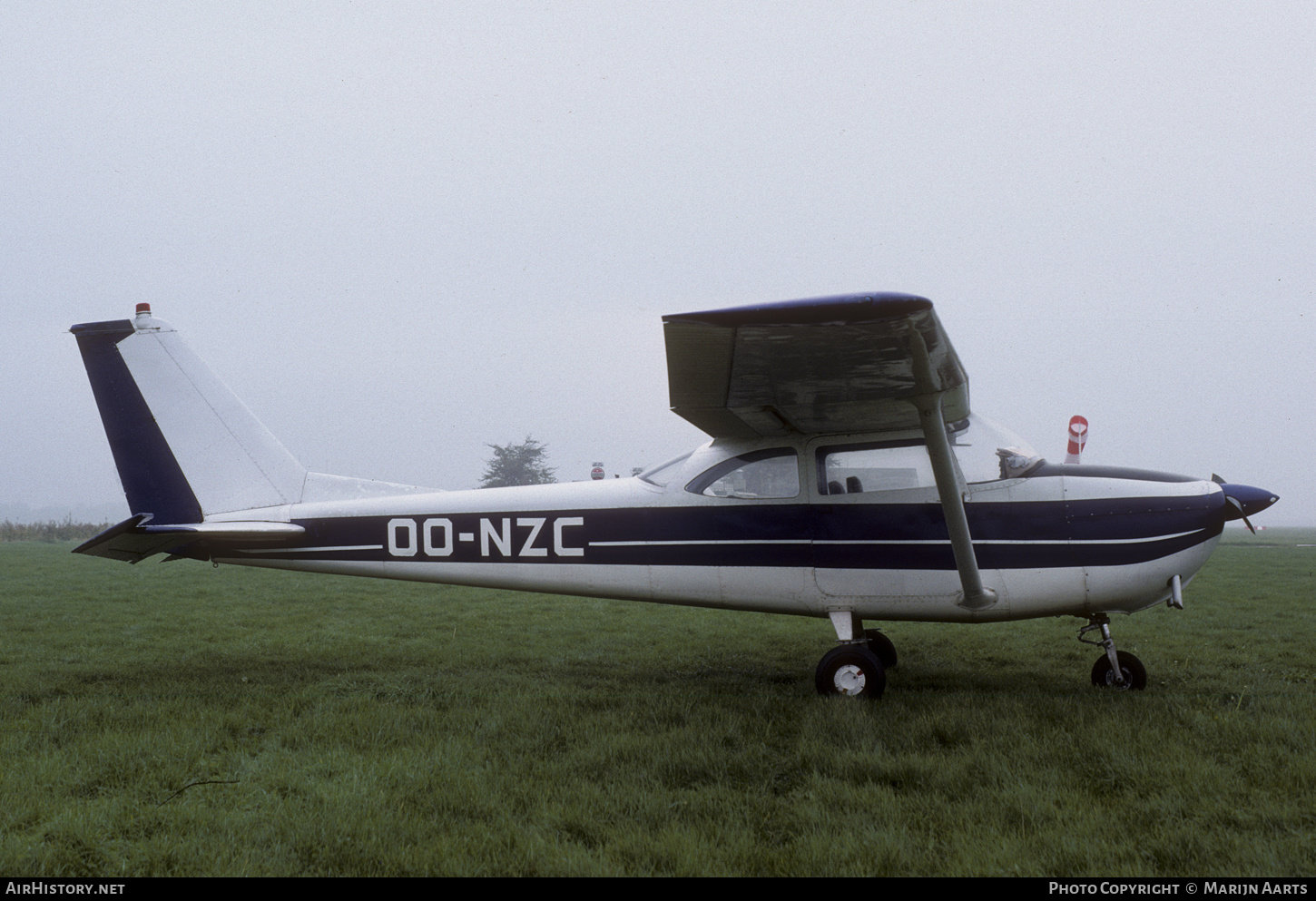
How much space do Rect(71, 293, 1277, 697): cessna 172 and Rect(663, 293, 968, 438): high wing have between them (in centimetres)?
2

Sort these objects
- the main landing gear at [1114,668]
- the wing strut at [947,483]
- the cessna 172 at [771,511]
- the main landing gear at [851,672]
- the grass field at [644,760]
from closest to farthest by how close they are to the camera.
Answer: the grass field at [644,760]
the wing strut at [947,483]
the cessna 172 at [771,511]
the main landing gear at [851,672]
the main landing gear at [1114,668]

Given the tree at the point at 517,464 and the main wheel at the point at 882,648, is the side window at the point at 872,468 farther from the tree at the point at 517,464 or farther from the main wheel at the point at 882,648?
the tree at the point at 517,464

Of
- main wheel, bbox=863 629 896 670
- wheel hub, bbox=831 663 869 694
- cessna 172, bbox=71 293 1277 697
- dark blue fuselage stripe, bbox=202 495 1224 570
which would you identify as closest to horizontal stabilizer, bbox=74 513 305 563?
cessna 172, bbox=71 293 1277 697

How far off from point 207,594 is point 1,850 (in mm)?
9646

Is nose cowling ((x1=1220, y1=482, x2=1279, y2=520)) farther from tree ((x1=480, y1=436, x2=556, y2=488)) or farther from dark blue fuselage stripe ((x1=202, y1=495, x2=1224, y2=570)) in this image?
tree ((x1=480, y1=436, x2=556, y2=488))

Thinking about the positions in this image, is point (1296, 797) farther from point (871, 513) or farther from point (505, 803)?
point (505, 803)

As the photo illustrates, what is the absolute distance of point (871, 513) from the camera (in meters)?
5.37

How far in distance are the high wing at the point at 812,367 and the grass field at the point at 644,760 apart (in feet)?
6.24

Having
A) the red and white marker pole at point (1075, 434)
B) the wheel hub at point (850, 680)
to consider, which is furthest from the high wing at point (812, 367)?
the red and white marker pole at point (1075, 434)

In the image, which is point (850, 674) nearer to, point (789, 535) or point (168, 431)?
point (789, 535)

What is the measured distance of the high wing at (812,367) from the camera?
3668 mm

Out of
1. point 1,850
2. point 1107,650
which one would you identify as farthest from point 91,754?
point 1107,650

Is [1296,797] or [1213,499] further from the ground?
[1213,499]
